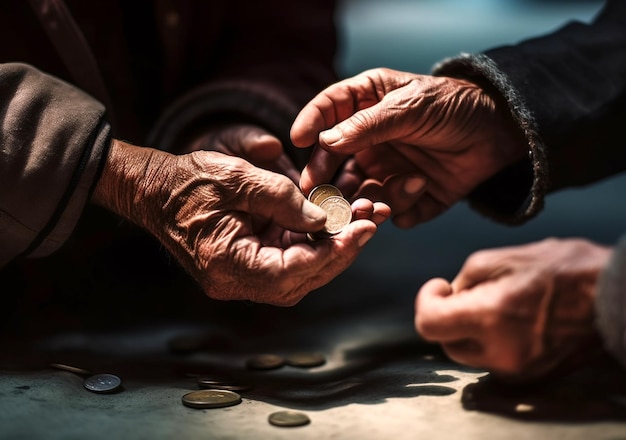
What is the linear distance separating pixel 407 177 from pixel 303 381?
1.66 ft

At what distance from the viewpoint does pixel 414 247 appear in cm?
229

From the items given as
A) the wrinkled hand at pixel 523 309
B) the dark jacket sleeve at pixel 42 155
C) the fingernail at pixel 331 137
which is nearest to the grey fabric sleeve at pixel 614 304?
the wrinkled hand at pixel 523 309

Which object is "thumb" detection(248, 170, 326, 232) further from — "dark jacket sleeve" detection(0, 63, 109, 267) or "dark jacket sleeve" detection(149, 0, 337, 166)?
"dark jacket sleeve" detection(149, 0, 337, 166)

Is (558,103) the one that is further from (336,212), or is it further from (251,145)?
(251,145)

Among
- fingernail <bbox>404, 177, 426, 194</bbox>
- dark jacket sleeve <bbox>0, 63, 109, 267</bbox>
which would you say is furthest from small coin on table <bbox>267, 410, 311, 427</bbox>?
fingernail <bbox>404, 177, 426, 194</bbox>

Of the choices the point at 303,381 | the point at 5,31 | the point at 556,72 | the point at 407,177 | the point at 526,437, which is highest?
the point at 5,31

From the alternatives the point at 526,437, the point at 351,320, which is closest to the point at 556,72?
the point at 351,320

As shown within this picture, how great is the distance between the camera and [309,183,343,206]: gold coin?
58.7 inches

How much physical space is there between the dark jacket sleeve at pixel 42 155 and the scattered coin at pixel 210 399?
0.39 metres

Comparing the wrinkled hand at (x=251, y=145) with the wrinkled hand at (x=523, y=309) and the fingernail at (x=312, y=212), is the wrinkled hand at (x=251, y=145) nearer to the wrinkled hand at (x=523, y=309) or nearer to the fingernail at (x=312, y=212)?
the fingernail at (x=312, y=212)

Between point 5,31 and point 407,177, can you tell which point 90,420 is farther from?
point 5,31

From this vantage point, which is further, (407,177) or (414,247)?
(414,247)

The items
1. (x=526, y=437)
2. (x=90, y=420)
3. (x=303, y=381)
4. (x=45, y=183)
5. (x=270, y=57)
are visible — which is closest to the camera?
(x=526, y=437)

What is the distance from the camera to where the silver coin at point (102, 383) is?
1.33 m
